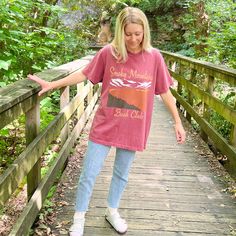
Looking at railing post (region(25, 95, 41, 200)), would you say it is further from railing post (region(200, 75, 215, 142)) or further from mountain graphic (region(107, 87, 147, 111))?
railing post (region(200, 75, 215, 142))

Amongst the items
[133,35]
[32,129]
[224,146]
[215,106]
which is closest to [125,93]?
[133,35]

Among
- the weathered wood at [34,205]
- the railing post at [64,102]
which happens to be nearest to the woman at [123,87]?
the weathered wood at [34,205]

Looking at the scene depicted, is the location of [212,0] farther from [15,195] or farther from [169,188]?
[15,195]

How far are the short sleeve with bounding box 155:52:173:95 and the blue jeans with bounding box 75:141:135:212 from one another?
0.52 meters

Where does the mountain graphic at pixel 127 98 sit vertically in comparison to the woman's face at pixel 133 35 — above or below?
below

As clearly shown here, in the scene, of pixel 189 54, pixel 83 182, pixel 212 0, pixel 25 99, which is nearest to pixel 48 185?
pixel 83 182

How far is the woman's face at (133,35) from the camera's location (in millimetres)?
2410

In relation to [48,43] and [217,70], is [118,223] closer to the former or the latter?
[217,70]

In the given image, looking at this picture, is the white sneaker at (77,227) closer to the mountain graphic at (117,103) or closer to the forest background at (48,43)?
the mountain graphic at (117,103)

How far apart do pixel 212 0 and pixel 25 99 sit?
32.5 feet

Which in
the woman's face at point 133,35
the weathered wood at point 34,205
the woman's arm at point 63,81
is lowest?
the weathered wood at point 34,205

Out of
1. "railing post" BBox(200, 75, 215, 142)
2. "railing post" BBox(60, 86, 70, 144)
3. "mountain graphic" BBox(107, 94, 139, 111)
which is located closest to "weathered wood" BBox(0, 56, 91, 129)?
"mountain graphic" BBox(107, 94, 139, 111)

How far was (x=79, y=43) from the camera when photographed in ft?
29.4

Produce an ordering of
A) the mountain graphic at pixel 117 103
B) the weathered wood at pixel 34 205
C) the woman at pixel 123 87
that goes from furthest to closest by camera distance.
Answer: the mountain graphic at pixel 117 103
the woman at pixel 123 87
the weathered wood at pixel 34 205
